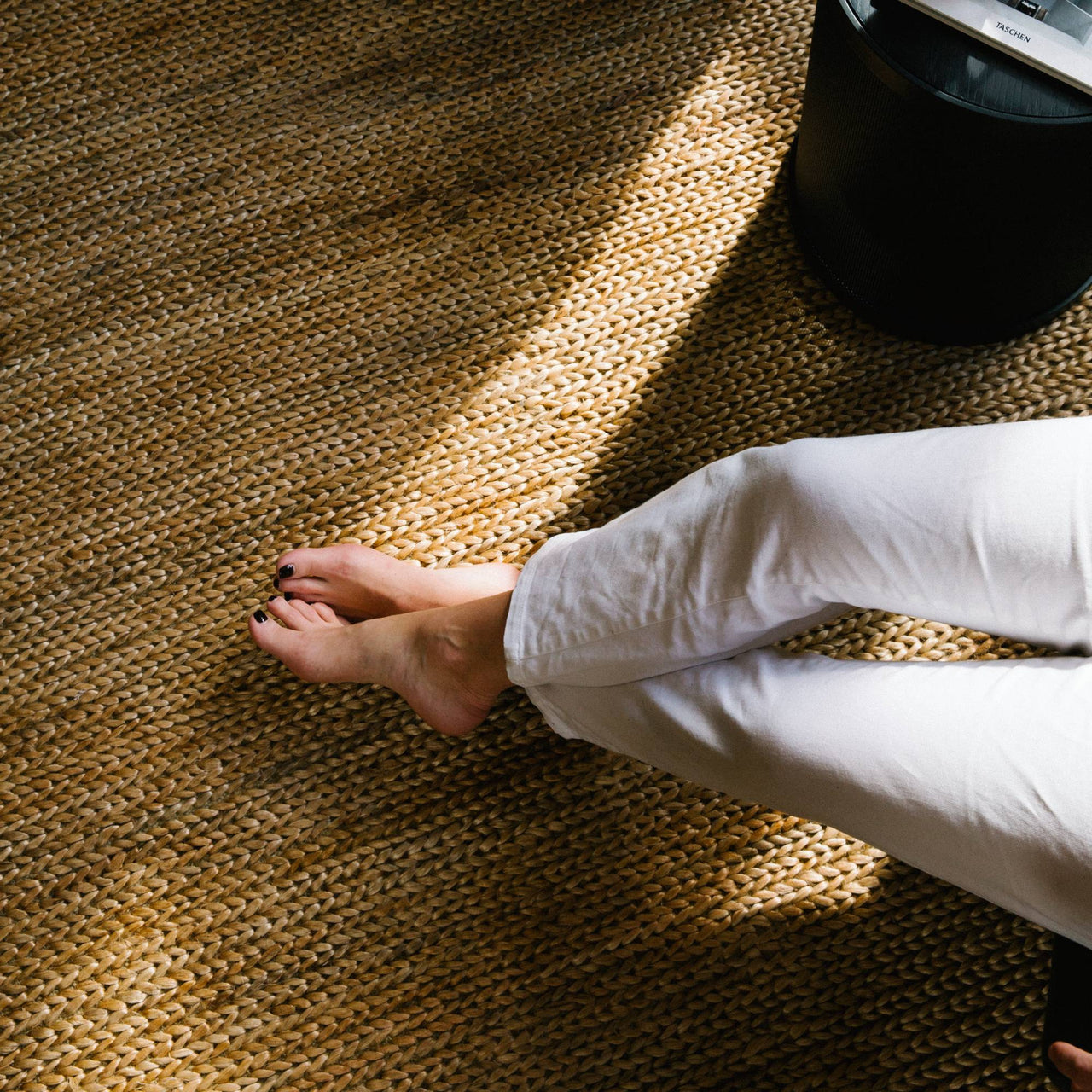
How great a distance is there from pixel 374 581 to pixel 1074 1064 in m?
0.68

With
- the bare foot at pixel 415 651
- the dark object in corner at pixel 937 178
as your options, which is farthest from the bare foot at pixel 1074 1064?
the dark object in corner at pixel 937 178

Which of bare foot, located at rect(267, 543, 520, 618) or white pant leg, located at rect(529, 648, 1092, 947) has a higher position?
white pant leg, located at rect(529, 648, 1092, 947)

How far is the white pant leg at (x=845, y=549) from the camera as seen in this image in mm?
590

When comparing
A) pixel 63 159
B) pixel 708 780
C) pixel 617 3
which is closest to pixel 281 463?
pixel 63 159

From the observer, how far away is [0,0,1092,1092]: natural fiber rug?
2.88 feet

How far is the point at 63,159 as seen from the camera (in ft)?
3.71

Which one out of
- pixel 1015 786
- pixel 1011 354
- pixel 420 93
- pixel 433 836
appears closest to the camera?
pixel 1015 786

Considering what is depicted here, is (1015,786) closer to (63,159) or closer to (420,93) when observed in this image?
(420,93)

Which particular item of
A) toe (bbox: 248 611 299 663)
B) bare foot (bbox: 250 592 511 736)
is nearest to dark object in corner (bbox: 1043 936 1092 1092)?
bare foot (bbox: 250 592 511 736)

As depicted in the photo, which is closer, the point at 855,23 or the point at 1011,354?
the point at 855,23

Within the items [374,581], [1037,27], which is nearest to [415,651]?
[374,581]

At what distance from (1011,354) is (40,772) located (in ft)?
3.54

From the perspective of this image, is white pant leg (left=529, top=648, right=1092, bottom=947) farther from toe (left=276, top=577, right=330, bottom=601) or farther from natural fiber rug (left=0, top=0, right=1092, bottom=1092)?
toe (left=276, top=577, right=330, bottom=601)

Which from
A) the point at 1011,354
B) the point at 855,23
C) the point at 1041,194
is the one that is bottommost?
the point at 1011,354
